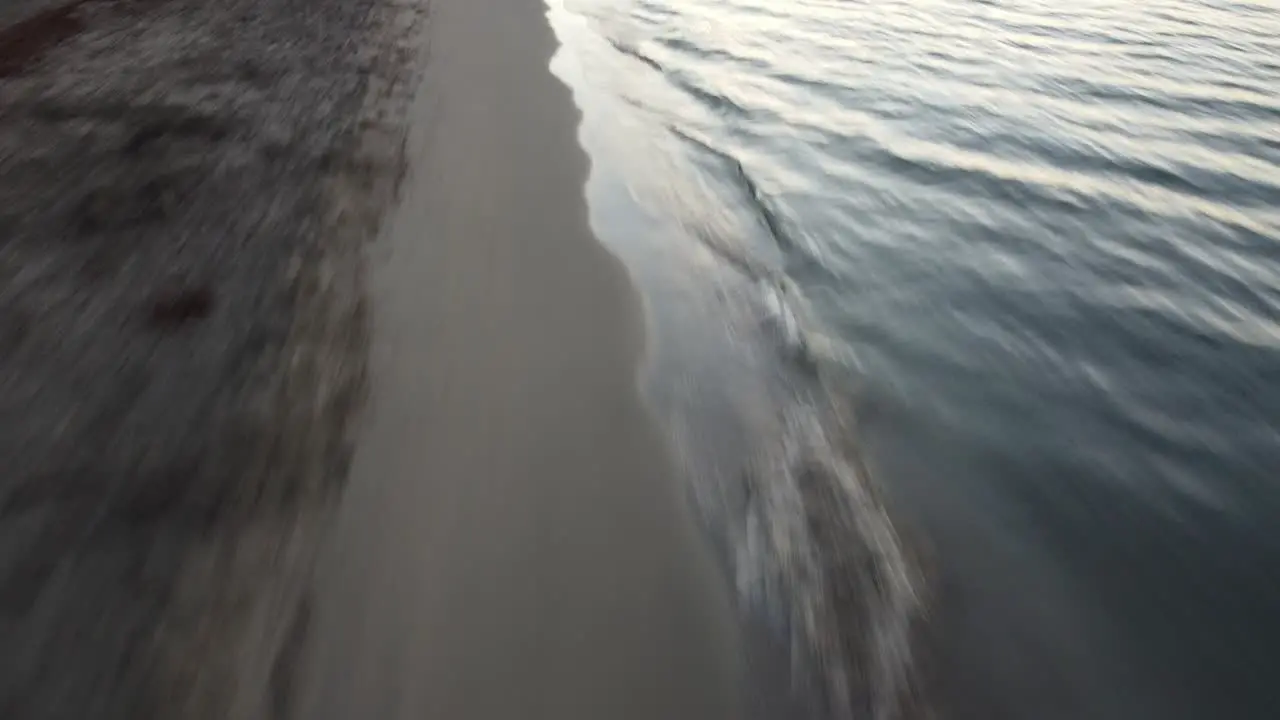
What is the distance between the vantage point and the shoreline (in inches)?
82.8

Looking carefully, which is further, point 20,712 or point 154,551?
point 154,551

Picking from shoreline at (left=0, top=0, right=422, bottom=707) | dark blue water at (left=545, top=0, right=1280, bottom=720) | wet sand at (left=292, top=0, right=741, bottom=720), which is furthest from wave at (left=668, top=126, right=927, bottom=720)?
shoreline at (left=0, top=0, right=422, bottom=707)

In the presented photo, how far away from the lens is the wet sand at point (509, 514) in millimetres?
2090

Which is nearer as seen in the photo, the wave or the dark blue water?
the wave

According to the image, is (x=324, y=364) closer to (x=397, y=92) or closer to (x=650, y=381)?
(x=650, y=381)

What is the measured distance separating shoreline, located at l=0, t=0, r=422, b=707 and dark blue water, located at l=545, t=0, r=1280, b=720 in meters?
1.37

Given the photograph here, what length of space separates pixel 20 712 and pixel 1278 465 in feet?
13.4

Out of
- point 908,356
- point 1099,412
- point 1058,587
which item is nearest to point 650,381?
point 908,356

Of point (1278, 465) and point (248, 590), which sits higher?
point (248, 590)

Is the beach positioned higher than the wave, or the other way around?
the beach

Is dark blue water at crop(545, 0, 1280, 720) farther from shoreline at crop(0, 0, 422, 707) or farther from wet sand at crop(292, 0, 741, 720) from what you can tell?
shoreline at crop(0, 0, 422, 707)

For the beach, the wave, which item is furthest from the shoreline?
the wave

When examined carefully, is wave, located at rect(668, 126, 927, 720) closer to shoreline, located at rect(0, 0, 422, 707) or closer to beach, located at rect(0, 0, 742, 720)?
beach, located at rect(0, 0, 742, 720)

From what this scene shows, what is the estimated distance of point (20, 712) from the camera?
75.1 inches
